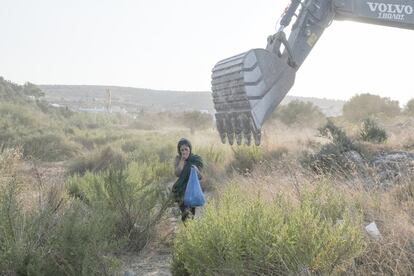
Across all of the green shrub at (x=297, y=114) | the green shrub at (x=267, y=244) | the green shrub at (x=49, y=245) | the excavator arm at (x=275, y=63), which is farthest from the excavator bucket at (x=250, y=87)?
the green shrub at (x=297, y=114)

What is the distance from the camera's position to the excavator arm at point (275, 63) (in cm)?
930

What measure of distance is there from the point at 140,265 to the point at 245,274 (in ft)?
6.68

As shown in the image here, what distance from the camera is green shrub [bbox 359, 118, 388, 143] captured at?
1366 centimetres

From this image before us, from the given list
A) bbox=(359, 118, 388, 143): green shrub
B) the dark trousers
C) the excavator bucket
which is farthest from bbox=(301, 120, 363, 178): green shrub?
the dark trousers

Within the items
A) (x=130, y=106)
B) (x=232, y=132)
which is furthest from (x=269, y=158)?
(x=130, y=106)

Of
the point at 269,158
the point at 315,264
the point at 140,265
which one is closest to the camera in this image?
the point at 315,264

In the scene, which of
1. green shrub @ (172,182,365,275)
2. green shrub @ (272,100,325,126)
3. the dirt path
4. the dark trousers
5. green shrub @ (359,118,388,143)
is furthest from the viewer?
green shrub @ (272,100,325,126)

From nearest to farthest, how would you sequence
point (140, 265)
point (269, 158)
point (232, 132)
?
1. point (140, 265)
2. point (232, 132)
3. point (269, 158)

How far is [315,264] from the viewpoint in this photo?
3879 millimetres

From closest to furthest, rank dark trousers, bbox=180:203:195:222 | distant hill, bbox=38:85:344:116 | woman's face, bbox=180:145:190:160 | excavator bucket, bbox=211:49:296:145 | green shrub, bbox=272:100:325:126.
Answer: dark trousers, bbox=180:203:195:222 < woman's face, bbox=180:145:190:160 < excavator bucket, bbox=211:49:296:145 < green shrub, bbox=272:100:325:126 < distant hill, bbox=38:85:344:116

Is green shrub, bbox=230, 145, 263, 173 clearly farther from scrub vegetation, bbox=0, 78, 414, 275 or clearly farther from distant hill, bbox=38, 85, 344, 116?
distant hill, bbox=38, 85, 344, 116

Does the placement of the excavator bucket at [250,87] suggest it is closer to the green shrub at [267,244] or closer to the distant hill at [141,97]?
the green shrub at [267,244]

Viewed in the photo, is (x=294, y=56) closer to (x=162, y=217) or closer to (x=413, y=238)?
(x=162, y=217)

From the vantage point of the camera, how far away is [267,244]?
4059 mm
